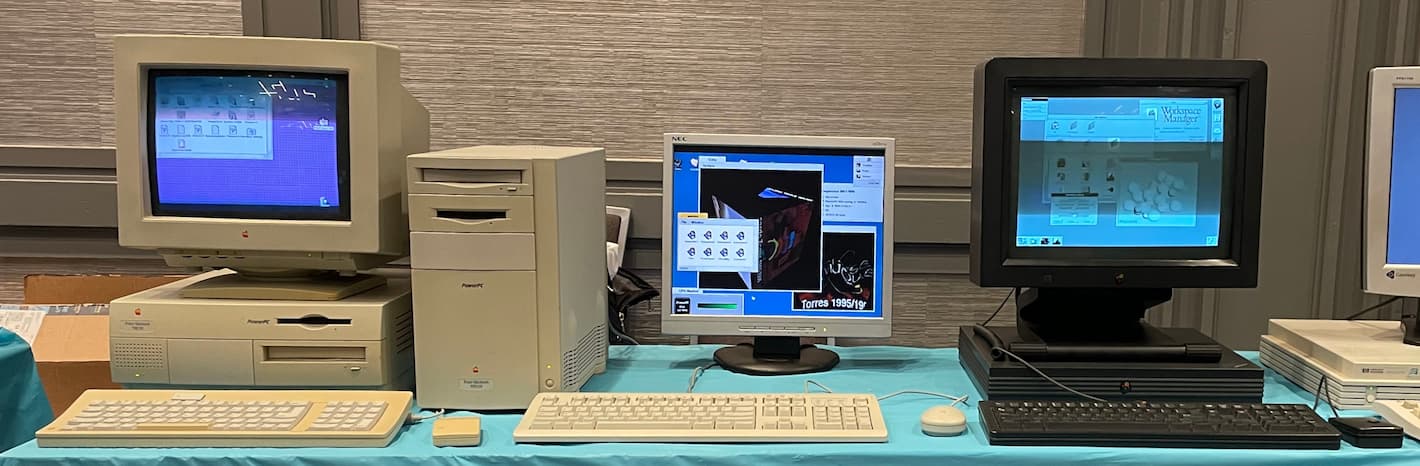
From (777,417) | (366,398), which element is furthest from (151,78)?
(777,417)

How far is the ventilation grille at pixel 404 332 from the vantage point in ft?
4.33

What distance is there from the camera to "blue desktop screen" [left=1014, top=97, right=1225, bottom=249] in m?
1.33

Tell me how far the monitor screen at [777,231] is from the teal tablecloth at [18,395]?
114 cm

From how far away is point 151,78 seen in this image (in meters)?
1.29

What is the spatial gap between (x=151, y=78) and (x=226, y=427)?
21.4 inches

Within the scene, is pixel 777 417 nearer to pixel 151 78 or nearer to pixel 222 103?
pixel 222 103

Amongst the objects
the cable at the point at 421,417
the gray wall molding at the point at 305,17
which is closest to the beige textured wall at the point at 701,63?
the gray wall molding at the point at 305,17

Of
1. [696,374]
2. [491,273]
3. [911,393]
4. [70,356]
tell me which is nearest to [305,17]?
[70,356]

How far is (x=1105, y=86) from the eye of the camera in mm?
1328

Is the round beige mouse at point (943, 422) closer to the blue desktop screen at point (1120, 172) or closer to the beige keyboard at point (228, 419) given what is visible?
the blue desktop screen at point (1120, 172)

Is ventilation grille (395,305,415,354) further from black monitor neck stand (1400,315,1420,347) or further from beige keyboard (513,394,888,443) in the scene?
black monitor neck stand (1400,315,1420,347)

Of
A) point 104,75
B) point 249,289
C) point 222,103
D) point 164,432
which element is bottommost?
point 164,432

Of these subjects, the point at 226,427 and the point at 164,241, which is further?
the point at 164,241

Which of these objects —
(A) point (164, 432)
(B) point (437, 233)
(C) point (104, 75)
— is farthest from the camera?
(C) point (104, 75)
